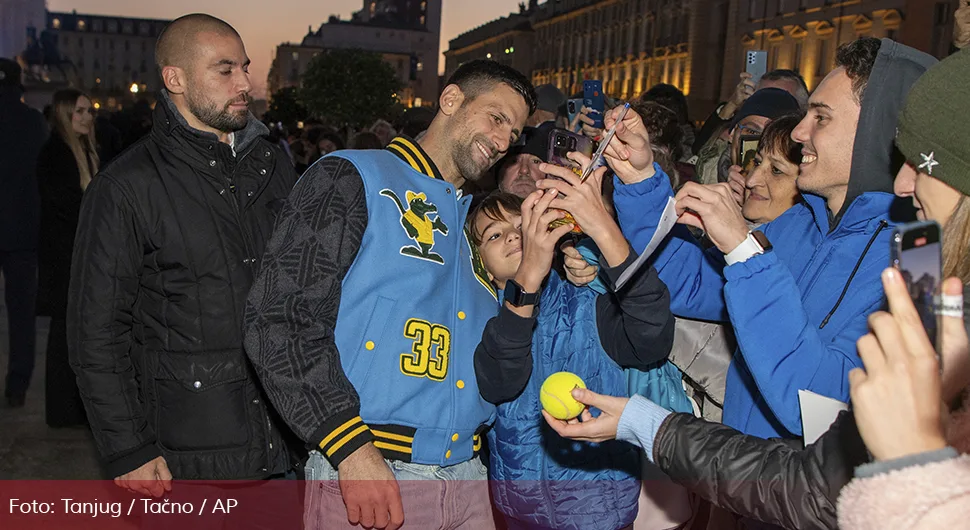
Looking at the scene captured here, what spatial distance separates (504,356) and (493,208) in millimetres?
846

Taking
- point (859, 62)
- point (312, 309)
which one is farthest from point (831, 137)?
point (312, 309)

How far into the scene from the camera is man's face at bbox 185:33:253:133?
355 centimetres

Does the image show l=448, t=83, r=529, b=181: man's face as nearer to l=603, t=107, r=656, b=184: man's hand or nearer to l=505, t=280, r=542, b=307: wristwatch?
l=603, t=107, r=656, b=184: man's hand

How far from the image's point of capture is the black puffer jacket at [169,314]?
10.5 feet

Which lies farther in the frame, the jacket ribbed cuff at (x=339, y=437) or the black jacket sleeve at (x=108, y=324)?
the black jacket sleeve at (x=108, y=324)

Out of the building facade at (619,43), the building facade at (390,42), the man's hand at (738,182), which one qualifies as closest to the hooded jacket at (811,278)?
the man's hand at (738,182)

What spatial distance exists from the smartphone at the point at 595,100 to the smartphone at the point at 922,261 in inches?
116

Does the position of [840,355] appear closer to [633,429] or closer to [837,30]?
[633,429]

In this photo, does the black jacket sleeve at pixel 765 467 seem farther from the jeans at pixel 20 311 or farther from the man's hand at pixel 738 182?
the jeans at pixel 20 311

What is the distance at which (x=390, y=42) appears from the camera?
133m

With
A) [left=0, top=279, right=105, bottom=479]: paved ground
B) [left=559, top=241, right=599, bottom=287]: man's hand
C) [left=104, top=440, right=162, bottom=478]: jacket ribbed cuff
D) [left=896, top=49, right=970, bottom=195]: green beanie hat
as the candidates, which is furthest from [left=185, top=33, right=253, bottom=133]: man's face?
[left=0, top=279, right=105, bottom=479]: paved ground

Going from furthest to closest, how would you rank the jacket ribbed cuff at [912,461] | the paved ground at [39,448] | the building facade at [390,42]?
the building facade at [390,42] → the paved ground at [39,448] → the jacket ribbed cuff at [912,461]

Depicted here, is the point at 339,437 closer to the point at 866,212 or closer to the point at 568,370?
the point at 568,370

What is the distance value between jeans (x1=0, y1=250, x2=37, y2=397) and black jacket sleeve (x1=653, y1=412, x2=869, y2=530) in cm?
610
